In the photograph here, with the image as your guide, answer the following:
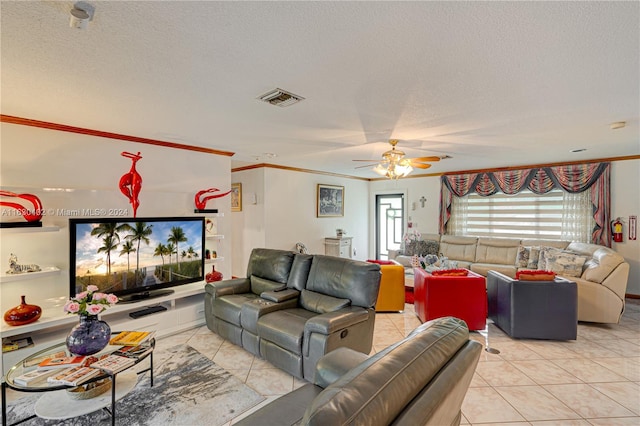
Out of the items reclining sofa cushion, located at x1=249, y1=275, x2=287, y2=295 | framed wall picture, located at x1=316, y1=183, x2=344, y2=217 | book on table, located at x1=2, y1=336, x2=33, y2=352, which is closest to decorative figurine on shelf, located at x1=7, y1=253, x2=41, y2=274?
book on table, located at x1=2, y1=336, x2=33, y2=352

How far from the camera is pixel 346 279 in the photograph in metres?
2.95

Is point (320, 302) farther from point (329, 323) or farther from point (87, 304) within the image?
point (87, 304)

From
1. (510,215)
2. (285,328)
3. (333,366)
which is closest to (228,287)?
(285,328)

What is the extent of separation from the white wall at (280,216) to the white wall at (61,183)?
6.26ft

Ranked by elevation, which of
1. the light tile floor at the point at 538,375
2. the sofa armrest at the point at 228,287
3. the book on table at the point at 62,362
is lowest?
the light tile floor at the point at 538,375

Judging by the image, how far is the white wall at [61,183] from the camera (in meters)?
2.86

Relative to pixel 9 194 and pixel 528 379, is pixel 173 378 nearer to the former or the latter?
pixel 9 194

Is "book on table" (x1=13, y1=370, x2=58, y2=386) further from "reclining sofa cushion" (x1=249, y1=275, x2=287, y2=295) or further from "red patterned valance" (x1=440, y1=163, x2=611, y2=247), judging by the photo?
"red patterned valance" (x1=440, y1=163, x2=611, y2=247)

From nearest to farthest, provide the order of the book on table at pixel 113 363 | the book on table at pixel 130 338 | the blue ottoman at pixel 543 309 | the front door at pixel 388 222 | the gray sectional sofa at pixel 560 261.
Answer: the book on table at pixel 113 363, the book on table at pixel 130 338, the blue ottoman at pixel 543 309, the gray sectional sofa at pixel 560 261, the front door at pixel 388 222

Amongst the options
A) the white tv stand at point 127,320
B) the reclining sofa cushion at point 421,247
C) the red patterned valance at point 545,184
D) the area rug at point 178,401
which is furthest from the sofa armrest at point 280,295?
the red patterned valance at point 545,184

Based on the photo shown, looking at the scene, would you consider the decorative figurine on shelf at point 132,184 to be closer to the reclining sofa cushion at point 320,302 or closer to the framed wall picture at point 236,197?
the reclining sofa cushion at point 320,302

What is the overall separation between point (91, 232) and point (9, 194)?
27.7 inches

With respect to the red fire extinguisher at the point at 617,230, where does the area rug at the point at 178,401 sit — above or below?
below

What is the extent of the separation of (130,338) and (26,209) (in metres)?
1.71
